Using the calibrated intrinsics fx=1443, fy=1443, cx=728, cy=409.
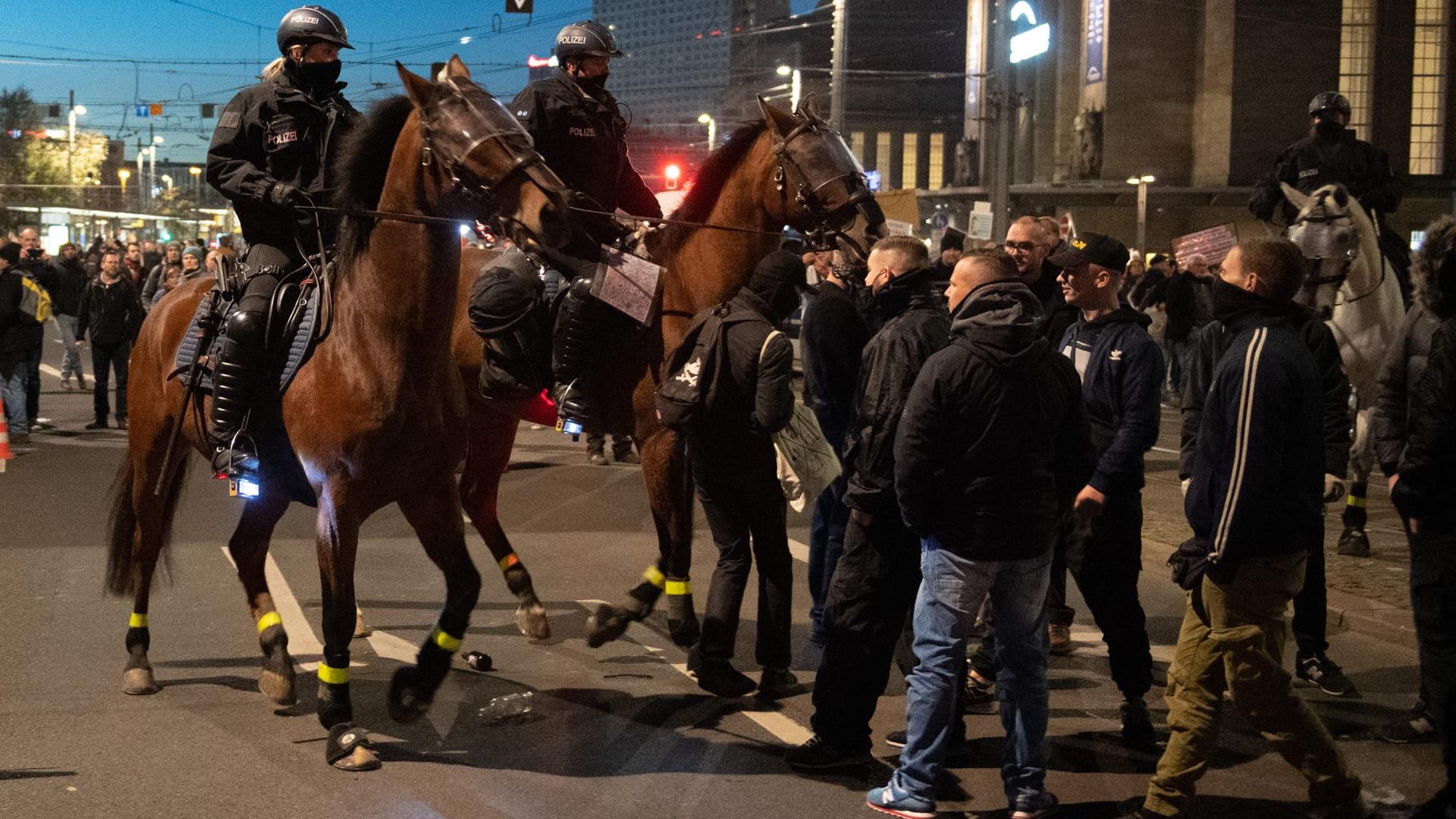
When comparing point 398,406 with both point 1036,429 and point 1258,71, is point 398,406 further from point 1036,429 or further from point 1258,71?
point 1258,71

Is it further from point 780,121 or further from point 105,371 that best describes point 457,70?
point 105,371

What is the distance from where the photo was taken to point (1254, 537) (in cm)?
508

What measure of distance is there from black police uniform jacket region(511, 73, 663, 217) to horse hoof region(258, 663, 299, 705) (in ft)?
Answer: 9.84

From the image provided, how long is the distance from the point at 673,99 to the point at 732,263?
14073cm

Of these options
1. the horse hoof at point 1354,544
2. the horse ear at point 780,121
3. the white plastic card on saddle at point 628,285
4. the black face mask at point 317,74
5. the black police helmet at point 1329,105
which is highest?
the black police helmet at point 1329,105

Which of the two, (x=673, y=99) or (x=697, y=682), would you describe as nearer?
(x=697, y=682)

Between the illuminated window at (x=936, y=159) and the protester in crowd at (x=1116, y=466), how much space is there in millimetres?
81541

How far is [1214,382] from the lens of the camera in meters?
5.22

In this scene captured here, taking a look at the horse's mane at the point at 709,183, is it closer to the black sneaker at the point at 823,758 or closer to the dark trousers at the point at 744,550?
the dark trousers at the point at 744,550

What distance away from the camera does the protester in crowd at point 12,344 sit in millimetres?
16016

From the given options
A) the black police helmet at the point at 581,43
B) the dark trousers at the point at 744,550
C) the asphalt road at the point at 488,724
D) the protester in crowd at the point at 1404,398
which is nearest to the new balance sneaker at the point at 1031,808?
the asphalt road at the point at 488,724

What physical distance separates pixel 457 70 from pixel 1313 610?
16.1 feet

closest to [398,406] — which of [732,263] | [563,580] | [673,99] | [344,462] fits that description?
[344,462]

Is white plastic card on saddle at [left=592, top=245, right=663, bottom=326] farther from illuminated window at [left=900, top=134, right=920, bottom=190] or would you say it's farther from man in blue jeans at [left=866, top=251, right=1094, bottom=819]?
illuminated window at [left=900, top=134, right=920, bottom=190]
